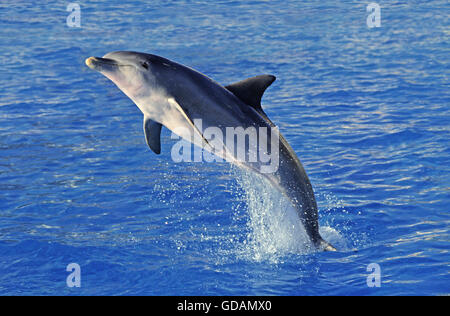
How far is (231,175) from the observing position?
9320 mm

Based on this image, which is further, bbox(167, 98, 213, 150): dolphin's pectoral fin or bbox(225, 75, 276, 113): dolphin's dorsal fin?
bbox(225, 75, 276, 113): dolphin's dorsal fin

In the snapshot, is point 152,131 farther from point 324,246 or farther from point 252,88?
point 324,246

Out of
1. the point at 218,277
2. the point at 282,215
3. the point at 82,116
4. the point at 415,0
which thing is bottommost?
the point at 218,277

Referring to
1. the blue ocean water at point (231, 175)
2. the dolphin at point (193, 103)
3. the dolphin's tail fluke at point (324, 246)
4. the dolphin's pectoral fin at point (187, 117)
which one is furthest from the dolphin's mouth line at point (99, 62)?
the dolphin's tail fluke at point (324, 246)

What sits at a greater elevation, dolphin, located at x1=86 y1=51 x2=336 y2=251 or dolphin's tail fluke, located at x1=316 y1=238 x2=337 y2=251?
dolphin, located at x1=86 y1=51 x2=336 y2=251

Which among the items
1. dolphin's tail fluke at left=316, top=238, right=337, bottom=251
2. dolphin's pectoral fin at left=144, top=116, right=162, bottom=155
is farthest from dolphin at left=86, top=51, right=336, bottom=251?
dolphin's tail fluke at left=316, top=238, right=337, bottom=251

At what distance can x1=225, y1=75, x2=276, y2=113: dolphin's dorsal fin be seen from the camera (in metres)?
5.94

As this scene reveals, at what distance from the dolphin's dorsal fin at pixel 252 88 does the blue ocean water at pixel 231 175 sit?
1.02 metres

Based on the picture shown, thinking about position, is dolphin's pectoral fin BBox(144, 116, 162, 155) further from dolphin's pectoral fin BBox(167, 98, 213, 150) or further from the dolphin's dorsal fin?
the dolphin's dorsal fin
